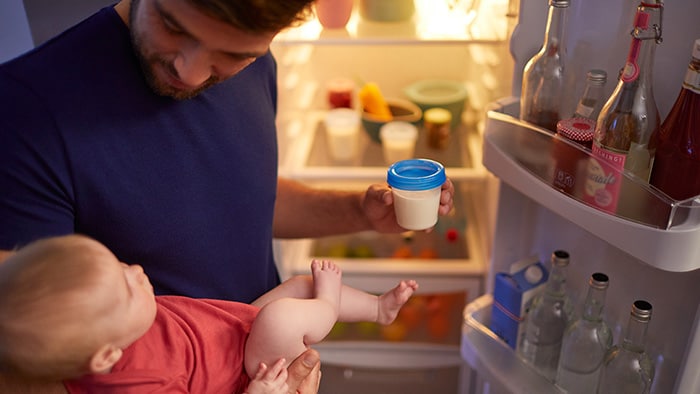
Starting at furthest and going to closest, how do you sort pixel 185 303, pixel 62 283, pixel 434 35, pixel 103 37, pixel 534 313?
pixel 434 35 → pixel 534 313 → pixel 185 303 → pixel 103 37 → pixel 62 283

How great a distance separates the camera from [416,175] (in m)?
1.23

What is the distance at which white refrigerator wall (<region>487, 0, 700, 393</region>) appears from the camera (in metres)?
1.07

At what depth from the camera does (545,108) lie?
1.24 metres

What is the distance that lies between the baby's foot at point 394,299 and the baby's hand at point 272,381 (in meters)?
0.32

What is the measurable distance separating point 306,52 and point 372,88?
0.28 m

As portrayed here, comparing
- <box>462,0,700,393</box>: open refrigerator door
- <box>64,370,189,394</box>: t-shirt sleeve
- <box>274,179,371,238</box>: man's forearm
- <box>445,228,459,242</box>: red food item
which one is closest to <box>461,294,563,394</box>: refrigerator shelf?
<box>462,0,700,393</box>: open refrigerator door

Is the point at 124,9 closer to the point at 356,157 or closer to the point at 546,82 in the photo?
the point at 546,82

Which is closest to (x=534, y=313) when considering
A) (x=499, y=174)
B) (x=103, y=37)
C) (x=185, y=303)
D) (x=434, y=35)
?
(x=499, y=174)

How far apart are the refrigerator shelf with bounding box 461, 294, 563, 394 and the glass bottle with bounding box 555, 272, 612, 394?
43 mm

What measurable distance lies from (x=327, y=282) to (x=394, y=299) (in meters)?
0.14

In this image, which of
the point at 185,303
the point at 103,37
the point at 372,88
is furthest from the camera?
the point at 372,88

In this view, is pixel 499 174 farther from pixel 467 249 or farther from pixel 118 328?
pixel 467 249

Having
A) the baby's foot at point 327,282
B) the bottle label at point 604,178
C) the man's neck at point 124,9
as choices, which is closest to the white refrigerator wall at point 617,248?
the bottle label at point 604,178

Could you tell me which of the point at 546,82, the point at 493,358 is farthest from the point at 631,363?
the point at 546,82
